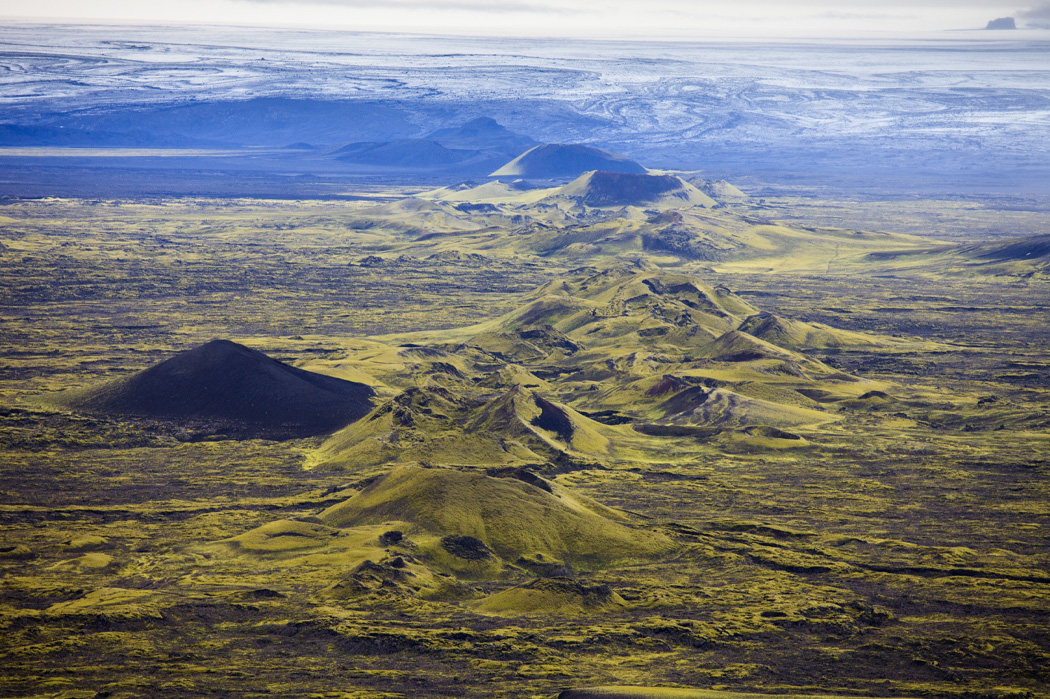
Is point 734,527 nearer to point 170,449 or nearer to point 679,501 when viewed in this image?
point 679,501

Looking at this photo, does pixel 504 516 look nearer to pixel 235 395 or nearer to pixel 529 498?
pixel 529 498

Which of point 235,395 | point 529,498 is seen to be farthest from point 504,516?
point 235,395

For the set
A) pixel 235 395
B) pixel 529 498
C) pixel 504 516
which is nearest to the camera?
pixel 504 516

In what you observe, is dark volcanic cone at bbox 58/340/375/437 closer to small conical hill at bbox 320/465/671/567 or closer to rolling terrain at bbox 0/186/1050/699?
rolling terrain at bbox 0/186/1050/699

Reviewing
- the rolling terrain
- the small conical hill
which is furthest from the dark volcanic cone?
the small conical hill

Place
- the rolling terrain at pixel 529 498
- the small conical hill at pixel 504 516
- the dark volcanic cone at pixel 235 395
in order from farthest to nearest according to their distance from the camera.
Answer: the dark volcanic cone at pixel 235 395, the small conical hill at pixel 504 516, the rolling terrain at pixel 529 498

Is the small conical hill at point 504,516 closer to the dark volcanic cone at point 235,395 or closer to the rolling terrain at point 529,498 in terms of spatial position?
the rolling terrain at point 529,498

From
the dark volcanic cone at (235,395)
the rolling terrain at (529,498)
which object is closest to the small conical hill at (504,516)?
the rolling terrain at (529,498)
